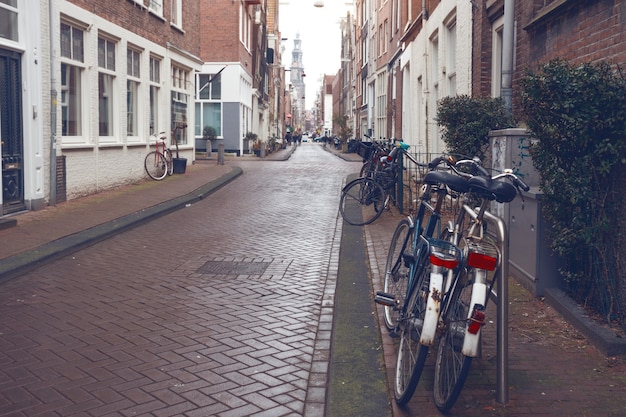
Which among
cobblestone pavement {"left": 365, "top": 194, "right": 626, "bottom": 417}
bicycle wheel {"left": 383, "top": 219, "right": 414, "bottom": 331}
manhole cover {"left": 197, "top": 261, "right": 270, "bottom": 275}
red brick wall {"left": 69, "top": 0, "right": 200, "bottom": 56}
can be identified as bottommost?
cobblestone pavement {"left": 365, "top": 194, "right": 626, "bottom": 417}

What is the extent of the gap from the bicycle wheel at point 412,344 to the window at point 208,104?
30.8 m

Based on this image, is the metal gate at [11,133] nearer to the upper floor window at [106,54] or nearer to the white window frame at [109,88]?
the white window frame at [109,88]

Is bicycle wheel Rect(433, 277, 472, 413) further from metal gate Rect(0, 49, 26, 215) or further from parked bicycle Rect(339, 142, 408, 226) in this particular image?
metal gate Rect(0, 49, 26, 215)

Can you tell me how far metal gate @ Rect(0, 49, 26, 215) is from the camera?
35.0 feet

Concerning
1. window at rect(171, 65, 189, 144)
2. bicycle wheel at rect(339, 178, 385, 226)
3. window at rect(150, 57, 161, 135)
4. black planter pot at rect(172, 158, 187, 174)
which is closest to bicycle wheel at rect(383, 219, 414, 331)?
bicycle wheel at rect(339, 178, 385, 226)

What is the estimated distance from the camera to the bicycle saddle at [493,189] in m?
3.53

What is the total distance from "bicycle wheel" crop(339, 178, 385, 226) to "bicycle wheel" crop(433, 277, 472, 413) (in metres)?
7.25

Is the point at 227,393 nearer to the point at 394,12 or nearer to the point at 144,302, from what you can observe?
the point at 144,302

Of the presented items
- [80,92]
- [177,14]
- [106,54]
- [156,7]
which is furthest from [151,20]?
[80,92]

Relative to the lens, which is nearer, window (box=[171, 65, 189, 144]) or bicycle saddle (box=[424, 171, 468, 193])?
bicycle saddle (box=[424, 171, 468, 193])

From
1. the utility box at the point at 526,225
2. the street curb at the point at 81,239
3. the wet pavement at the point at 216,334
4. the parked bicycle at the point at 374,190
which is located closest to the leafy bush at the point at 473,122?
the utility box at the point at 526,225

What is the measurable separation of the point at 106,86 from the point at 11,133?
15.9 feet

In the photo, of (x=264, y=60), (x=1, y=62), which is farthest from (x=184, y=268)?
(x=264, y=60)

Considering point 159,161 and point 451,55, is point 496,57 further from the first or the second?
point 159,161
